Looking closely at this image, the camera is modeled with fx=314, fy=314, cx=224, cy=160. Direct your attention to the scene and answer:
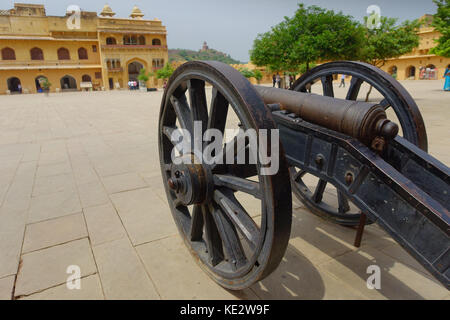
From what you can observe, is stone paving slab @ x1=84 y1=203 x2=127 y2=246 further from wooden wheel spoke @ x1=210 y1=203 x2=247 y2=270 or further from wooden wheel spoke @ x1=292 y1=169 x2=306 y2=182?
wooden wheel spoke @ x1=292 y1=169 x2=306 y2=182

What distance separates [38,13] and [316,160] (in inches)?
2204

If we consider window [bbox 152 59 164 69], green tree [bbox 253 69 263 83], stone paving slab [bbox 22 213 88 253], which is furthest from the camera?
window [bbox 152 59 164 69]

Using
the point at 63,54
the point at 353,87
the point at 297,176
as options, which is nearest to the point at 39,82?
the point at 63,54

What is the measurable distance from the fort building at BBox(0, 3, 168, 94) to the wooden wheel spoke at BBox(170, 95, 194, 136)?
151 ft

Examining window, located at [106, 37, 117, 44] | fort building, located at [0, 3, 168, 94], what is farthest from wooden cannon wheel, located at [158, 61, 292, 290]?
window, located at [106, 37, 117, 44]

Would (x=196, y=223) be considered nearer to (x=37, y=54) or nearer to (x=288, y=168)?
(x=288, y=168)

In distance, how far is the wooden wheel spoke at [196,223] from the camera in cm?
214

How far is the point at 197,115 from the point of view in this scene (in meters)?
2.04

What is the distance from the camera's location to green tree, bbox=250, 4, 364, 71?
12.7 m

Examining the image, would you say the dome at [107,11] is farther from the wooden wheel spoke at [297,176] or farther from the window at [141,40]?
the wooden wheel spoke at [297,176]

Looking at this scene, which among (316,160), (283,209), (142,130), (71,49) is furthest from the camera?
(71,49)

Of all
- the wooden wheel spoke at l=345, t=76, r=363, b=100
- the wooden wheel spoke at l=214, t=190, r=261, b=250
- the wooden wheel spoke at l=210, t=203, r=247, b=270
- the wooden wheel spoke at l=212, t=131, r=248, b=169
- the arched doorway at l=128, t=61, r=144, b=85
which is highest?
the arched doorway at l=128, t=61, r=144, b=85

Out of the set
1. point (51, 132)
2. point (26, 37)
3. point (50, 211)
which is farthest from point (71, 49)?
point (50, 211)

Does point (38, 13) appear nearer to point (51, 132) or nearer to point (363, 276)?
point (51, 132)
